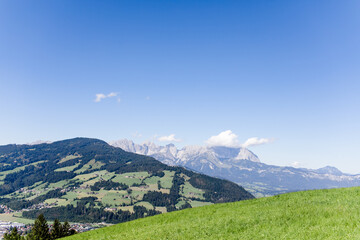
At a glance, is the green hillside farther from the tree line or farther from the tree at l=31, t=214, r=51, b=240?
the tree at l=31, t=214, r=51, b=240

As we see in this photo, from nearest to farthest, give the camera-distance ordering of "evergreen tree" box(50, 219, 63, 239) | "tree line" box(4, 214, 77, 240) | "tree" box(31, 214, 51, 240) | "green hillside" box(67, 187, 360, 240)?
1. "green hillside" box(67, 187, 360, 240)
2. "tree" box(31, 214, 51, 240)
3. "tree line" box(4, 214, 77, 240)
4. "evergreen tree" box(50, 219, 63, 239)

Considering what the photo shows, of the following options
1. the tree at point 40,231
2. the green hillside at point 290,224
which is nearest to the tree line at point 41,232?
the tree at point 40,231

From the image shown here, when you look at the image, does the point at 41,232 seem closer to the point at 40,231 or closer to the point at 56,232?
the point at 40,231

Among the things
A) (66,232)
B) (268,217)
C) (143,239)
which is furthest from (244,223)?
(66,232)

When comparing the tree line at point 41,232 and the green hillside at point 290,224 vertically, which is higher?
the green hillside at point 290,224

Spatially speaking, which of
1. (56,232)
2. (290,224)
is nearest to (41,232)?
(56,232)

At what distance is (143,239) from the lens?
2005 cm

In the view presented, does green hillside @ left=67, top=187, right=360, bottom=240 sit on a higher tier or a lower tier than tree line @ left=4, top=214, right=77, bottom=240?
higher

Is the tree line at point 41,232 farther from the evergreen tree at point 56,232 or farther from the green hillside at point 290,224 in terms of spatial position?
the green hillside at point 290,224

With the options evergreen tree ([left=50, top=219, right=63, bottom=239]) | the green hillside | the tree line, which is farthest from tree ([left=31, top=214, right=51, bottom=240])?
the green hillside

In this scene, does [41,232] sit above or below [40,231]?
below

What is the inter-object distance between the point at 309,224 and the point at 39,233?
86.1 meters


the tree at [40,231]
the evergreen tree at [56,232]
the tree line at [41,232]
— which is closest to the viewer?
the tree at [40,231]

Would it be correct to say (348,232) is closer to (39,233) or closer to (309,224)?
(309,224)
